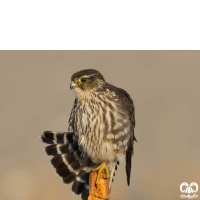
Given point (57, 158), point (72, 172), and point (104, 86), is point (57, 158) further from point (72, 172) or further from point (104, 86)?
point (104, 86)

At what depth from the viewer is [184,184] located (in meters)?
4.54

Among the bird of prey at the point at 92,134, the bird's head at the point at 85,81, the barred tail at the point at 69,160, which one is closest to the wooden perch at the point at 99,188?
the bird of prey at the point at 92,134

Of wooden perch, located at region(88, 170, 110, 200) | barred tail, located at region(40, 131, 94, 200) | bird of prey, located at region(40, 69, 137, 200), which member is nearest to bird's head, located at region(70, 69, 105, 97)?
bird of prey, located at region(40, 69, 137, 200)

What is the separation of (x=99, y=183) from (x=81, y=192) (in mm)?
586

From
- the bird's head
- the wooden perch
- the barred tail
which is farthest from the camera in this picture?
the barred tail

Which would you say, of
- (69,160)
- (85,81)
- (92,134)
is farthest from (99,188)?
(85,81)

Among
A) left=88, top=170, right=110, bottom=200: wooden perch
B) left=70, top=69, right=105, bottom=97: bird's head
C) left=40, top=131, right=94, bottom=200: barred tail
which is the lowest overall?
left=88, top=170, right=110, bottom=200: wooden perch

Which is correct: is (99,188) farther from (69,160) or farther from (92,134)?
(69,160)

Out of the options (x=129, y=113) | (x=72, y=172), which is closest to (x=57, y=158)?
(x=72, y=172)

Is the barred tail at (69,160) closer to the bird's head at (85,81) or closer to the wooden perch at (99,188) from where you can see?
the wooden perch at (99,188)

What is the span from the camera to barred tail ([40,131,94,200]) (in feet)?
9.96

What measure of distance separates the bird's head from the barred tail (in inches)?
23.6

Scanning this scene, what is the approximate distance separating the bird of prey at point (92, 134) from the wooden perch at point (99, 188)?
0.28 feet

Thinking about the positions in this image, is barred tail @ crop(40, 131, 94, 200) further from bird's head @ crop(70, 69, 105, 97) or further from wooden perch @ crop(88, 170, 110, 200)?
bird's head @ crop(70, 69, 105, 97)
